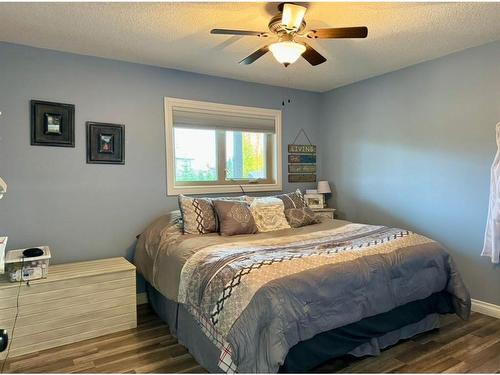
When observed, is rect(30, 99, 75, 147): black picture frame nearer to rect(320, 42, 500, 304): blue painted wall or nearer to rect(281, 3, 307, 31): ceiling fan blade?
rect(281, 3, 307, 31): ceiling fan blade

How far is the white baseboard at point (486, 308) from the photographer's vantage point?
116 inches

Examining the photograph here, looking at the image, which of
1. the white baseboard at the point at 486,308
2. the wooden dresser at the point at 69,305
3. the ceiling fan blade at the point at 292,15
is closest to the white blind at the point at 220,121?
the wooden dresser at the point at 69,305

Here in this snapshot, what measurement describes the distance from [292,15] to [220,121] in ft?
6.33

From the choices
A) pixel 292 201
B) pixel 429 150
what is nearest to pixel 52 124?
pixel 292 201

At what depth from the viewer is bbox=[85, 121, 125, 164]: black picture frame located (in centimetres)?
316

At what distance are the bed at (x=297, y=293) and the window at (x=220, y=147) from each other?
934 mm

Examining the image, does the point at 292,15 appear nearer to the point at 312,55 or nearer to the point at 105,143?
the point at 312,55

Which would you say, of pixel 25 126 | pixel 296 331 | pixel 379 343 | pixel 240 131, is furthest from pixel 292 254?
pixel 25 126

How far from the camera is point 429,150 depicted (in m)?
3.42

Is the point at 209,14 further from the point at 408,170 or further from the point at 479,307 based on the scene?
the point at 479,307

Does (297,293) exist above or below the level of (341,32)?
below

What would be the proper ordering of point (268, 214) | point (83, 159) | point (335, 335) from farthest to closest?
point (268, 214)
point (83, 159)
point (335, 335)

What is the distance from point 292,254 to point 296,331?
51cm

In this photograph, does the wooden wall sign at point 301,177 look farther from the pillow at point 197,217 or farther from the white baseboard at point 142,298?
the white baseboard at point 142,298
